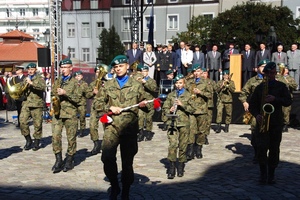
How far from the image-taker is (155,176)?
297 inches

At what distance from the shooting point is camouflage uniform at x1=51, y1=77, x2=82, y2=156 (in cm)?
797

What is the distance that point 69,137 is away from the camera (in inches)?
318

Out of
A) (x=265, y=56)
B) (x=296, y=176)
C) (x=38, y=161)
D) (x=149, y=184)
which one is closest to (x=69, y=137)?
(x=38, y=161)

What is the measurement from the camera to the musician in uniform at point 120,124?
18.9 ft

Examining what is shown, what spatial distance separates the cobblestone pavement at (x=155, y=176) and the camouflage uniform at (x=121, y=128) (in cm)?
64

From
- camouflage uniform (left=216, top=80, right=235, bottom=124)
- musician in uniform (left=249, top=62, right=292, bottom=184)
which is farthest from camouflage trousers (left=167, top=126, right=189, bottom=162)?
camouflage uniform (left=216, top=80, right=235, bottom=124)

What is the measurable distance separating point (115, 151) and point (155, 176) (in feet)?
6.67

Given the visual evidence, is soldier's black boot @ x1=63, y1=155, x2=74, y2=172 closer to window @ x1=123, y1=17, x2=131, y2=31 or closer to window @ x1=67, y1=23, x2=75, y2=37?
window @ x1=67, y1=23, x2=75, y2=37

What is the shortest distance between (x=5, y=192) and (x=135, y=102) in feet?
9.14

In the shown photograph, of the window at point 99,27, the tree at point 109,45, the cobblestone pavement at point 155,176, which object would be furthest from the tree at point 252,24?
the cobblestone pavement at point 155,176

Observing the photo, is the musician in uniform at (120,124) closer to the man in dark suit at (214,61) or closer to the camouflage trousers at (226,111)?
the camouflage trousers at (226,111)

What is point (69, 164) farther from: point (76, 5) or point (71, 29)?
point (76, 5)

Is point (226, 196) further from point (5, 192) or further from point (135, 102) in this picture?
point (5, 192)

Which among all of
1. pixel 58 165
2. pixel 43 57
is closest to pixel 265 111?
pixel 58 165
